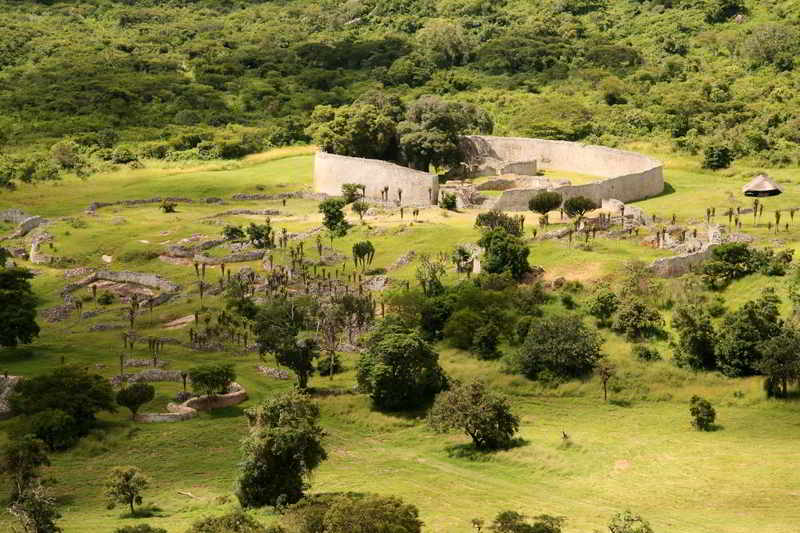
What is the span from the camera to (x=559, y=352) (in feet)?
208

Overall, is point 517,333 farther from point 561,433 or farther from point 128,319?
point 128,319

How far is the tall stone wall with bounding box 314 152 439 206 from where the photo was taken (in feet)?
323

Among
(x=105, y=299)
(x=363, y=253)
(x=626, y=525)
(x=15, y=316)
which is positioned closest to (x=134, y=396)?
(x=15, y=316)

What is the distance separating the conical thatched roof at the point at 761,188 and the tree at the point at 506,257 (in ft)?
89.8

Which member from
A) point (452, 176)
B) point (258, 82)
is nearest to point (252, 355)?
point (452, 176)

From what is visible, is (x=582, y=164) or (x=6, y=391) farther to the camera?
(x=582, y=164)

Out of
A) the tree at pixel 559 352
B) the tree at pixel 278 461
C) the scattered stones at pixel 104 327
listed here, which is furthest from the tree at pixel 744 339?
the scattered stones at pixel 104 327

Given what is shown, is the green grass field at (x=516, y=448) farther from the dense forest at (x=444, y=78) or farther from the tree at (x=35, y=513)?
the dense forest at (x=444, y=78)

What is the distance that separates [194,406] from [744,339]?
27.7 m

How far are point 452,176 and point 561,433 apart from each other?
53306 millimetres

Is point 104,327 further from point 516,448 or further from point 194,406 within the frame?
point 516,448

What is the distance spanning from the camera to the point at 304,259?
277ft

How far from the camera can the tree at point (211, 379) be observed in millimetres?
60906

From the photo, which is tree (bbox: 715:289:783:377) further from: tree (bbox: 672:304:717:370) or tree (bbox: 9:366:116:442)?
tree (bbox: 9:366:116:442)
